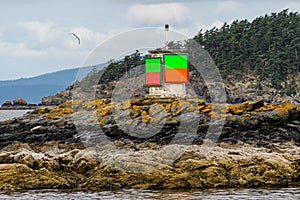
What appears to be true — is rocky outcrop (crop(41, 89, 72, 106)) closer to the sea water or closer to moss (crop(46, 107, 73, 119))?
moss (crop(46, 107, 73, 119))

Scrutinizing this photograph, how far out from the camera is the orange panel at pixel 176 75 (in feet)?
138

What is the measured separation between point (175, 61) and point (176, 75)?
3.00 feet

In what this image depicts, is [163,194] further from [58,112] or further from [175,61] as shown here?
[175,61]

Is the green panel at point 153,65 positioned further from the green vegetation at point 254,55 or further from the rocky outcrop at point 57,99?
the rocky outcrop at point 57,99

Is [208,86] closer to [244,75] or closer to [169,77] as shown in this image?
[244,75]

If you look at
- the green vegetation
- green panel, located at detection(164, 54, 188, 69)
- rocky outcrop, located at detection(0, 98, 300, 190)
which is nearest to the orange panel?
green panel, located at detection(164, 54, 188, 69)

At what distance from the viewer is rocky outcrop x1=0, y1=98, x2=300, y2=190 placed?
28953 mm

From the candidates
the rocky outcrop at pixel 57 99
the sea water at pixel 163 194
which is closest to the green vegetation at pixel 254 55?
the rocky outcrop at pixel 57 99

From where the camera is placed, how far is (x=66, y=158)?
30.5 metres

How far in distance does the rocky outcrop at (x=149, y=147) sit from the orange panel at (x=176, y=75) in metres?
2.39

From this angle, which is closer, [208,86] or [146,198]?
[146,198]

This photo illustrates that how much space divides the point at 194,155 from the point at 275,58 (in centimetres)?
8763

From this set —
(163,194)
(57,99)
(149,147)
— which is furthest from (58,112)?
(57,99)

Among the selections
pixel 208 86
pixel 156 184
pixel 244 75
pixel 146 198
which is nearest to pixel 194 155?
pixel 156 184
